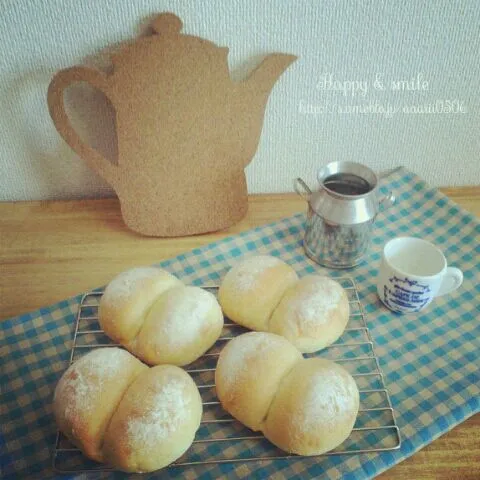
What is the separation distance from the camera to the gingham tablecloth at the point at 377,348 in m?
0.66

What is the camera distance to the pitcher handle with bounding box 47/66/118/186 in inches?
32.8

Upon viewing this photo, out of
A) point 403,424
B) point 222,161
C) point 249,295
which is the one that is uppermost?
point 222,161

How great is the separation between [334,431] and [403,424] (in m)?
0.14

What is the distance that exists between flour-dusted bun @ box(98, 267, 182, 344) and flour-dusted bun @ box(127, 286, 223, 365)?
0.6 inches

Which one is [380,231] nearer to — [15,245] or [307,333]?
[307,333]

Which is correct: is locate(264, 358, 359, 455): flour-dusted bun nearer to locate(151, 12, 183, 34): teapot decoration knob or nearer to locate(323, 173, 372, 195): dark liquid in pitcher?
locate(323, 173, 372, 195): dark liquid in pitcher

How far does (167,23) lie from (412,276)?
0.62 metres

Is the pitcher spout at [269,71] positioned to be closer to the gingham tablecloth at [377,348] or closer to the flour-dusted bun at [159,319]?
the gingham tablecloth at [377,348]

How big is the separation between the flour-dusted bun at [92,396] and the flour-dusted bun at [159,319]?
0.20ft

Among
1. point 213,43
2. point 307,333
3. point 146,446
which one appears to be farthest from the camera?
point 213,43

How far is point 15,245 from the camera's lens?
1.00m

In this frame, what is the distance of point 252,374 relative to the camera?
671mm

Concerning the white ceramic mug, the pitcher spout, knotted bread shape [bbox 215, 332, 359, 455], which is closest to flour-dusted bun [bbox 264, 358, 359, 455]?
knotted bread shape [bbox 215, 332, 359, 455]

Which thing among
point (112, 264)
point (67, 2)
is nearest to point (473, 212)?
point (112, 264)
